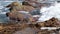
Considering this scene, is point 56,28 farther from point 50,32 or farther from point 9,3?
point 9,3

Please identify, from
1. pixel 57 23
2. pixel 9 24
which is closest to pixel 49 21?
pixel 57 23

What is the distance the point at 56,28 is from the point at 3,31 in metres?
0.56

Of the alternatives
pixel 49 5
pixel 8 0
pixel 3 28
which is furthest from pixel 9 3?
pixel 49 5

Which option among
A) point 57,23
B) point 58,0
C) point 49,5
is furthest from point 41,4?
point 57,23

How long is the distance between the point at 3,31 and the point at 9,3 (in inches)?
16.3

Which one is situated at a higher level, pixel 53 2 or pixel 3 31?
A: pixel 53 2

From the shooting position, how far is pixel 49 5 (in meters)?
1.80

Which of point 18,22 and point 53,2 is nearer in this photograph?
point 18,22

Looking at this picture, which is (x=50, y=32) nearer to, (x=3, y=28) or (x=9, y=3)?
(x=3, y=28)

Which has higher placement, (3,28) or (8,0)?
(8,0)

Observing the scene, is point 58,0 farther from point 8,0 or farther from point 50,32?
point 8,0

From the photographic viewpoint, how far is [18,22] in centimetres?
164

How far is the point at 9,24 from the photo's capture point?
162 cm

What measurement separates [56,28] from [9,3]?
653 mm
